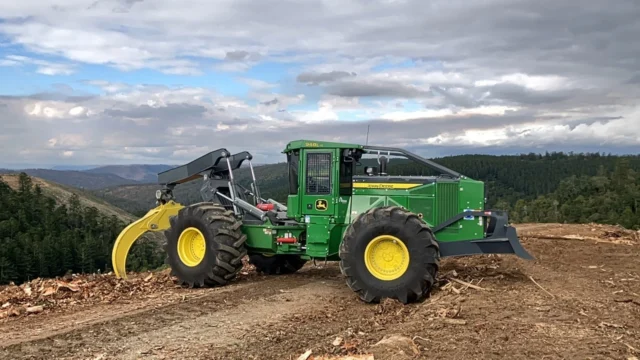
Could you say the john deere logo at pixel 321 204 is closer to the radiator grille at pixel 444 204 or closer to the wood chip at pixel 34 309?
the radiator grille at pixel 444 204

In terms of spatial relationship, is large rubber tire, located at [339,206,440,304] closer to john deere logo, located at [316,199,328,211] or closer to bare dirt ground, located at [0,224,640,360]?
bare dirt ground, located at [0,224,640,360]

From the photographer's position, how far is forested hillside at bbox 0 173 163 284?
7194 cm

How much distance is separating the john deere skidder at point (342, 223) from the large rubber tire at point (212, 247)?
0.06 feet

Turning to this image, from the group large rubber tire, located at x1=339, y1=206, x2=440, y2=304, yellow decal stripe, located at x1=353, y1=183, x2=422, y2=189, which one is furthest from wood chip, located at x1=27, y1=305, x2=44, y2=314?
yellow decal stripe, located at x1=353, y1=183, x2=422, y2=189

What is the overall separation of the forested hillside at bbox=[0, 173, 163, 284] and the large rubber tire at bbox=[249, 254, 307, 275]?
56094 mm

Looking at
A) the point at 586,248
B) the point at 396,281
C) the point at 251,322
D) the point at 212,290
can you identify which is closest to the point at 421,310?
the point at 396,281

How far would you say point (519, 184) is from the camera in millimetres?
138625

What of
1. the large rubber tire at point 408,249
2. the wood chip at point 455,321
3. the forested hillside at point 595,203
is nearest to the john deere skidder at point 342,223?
the large rubber tire at point 408,249

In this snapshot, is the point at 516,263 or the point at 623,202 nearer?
the point at 516,263

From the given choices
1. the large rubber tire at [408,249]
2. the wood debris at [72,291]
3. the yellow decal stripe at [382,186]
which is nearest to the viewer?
the large rubber tire at [408,249]

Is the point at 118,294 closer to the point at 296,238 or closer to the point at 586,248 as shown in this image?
the point at 296,238

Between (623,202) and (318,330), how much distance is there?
70777 mm

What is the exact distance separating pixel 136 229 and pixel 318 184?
4.50 meters

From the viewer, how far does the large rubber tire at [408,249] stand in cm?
880
